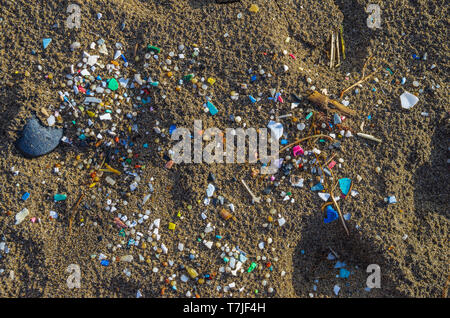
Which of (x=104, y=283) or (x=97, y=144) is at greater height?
(x=97, y=144)

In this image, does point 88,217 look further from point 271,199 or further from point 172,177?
point 271,199

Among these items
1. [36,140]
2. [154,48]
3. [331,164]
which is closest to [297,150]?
[331,164]

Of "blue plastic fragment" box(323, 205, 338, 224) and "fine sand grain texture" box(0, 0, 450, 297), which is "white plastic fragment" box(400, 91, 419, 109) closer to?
"fine sand grain texture" box(0, 0, 450, 297)

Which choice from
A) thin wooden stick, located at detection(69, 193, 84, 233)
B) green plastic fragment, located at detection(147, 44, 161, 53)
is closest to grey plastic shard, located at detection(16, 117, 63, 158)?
thin wooden stick, located at detection(69, 193, 84, 233)

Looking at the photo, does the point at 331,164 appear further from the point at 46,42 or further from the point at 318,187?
the point at 46,42

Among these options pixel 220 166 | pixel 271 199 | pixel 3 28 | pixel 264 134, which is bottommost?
pixel 271 199

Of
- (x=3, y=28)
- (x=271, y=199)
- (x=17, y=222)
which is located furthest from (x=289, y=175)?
(x=3, y=28)

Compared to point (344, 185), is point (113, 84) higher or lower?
higher
